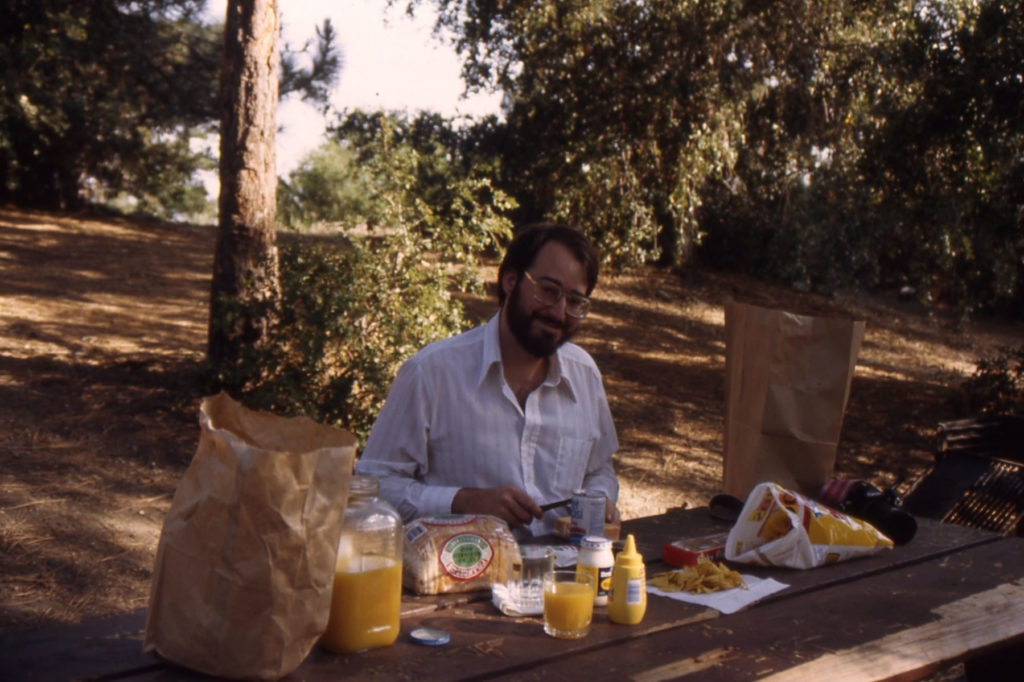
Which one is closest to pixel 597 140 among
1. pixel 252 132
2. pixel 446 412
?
pixel 252 132

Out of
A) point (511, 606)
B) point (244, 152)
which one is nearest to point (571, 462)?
point (511, 606)

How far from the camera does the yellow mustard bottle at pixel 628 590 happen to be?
1.88m

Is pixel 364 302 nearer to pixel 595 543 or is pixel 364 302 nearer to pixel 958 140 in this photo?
pixel 595 543

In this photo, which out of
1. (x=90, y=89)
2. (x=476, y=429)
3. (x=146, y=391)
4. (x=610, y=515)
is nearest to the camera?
(x=610, y=515)

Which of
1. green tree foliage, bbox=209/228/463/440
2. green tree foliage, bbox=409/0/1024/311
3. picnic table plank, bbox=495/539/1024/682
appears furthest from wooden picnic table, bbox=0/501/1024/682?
green tree foliage, bbox=409/0/1024/311

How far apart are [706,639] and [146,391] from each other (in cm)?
548

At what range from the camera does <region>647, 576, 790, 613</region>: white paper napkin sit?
205 centimetres

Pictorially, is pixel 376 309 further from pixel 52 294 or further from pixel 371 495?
pixel 52 294

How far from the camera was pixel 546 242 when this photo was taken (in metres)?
2.76

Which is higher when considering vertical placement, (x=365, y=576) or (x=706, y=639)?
(x=365, y=576)

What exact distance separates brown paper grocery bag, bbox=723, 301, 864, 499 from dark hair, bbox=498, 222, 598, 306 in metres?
0.50

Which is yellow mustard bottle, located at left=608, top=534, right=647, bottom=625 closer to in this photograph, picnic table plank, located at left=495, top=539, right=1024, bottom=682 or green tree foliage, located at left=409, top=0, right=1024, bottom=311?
picnic table plank, located at left=495, top=539, right=1024, bottom=682

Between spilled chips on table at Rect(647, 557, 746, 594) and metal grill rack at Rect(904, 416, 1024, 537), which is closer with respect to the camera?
spilled chips on table at Rect(647, 557, 746, 594)

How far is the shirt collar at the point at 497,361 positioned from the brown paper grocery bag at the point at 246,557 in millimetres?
1213
